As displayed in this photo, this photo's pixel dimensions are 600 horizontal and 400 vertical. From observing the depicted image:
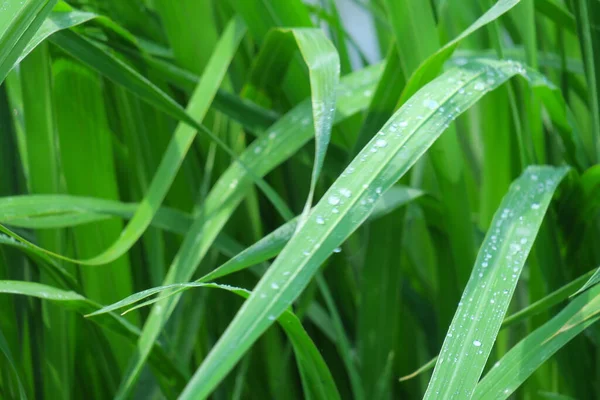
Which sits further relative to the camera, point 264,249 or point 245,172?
point 245,172

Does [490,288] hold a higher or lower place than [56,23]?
lower

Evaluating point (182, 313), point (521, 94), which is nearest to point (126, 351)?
point (182, 313)

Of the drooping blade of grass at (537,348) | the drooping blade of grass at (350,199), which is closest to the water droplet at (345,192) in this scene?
the drooping blade of grass at (350,199)

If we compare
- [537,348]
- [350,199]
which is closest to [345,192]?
[350,199]

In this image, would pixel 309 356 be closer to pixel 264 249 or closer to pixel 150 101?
pixel 264 249

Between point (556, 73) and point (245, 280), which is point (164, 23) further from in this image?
point (556, 73)

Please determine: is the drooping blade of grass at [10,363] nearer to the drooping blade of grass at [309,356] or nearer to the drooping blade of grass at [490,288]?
the drooping blade of grass at [309,356]

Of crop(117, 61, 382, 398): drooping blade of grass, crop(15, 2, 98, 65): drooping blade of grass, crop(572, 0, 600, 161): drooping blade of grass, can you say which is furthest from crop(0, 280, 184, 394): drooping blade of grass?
crop(572, 0, 600, 161): drooping blade of grass

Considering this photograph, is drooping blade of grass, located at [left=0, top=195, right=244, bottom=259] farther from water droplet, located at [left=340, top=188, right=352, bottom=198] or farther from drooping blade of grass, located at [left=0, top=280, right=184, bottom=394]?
water droplet, located at [left=340, top=188, right=352, bottom=198]
